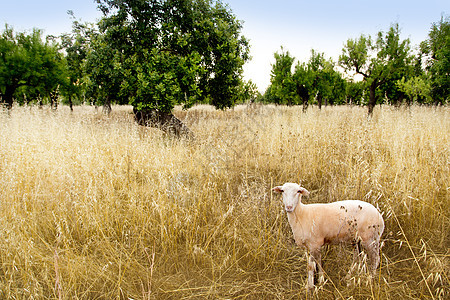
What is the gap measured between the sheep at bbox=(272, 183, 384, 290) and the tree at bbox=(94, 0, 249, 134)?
5506mm

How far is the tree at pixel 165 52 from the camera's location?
7.11 metres

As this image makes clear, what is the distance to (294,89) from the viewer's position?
806 inches

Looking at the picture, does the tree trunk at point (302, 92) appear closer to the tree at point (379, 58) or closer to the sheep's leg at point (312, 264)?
the tree at point (379, 58)

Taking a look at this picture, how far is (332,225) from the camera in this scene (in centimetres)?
230

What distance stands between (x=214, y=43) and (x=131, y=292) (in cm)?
778

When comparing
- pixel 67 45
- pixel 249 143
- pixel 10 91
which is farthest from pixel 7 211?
pixel 67 45

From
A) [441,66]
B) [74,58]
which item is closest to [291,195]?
[441,66]

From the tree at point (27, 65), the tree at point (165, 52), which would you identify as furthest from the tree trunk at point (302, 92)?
the tree at point (27, 65)

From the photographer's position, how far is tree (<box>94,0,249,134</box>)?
23.3ft

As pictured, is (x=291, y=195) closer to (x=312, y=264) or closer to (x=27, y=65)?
(x=312, y=264)

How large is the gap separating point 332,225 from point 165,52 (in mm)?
7451

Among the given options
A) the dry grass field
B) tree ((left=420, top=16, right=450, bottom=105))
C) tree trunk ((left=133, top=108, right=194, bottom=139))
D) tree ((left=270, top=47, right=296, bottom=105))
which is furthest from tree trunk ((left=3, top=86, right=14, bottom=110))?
tree ((left=420, top=16, right=450, bottom=105))

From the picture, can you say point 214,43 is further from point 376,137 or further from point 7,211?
point 7,211

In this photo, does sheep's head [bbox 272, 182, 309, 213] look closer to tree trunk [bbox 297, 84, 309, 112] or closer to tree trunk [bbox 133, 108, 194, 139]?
tree trunk [bbox 133, 108, 194, 139]
